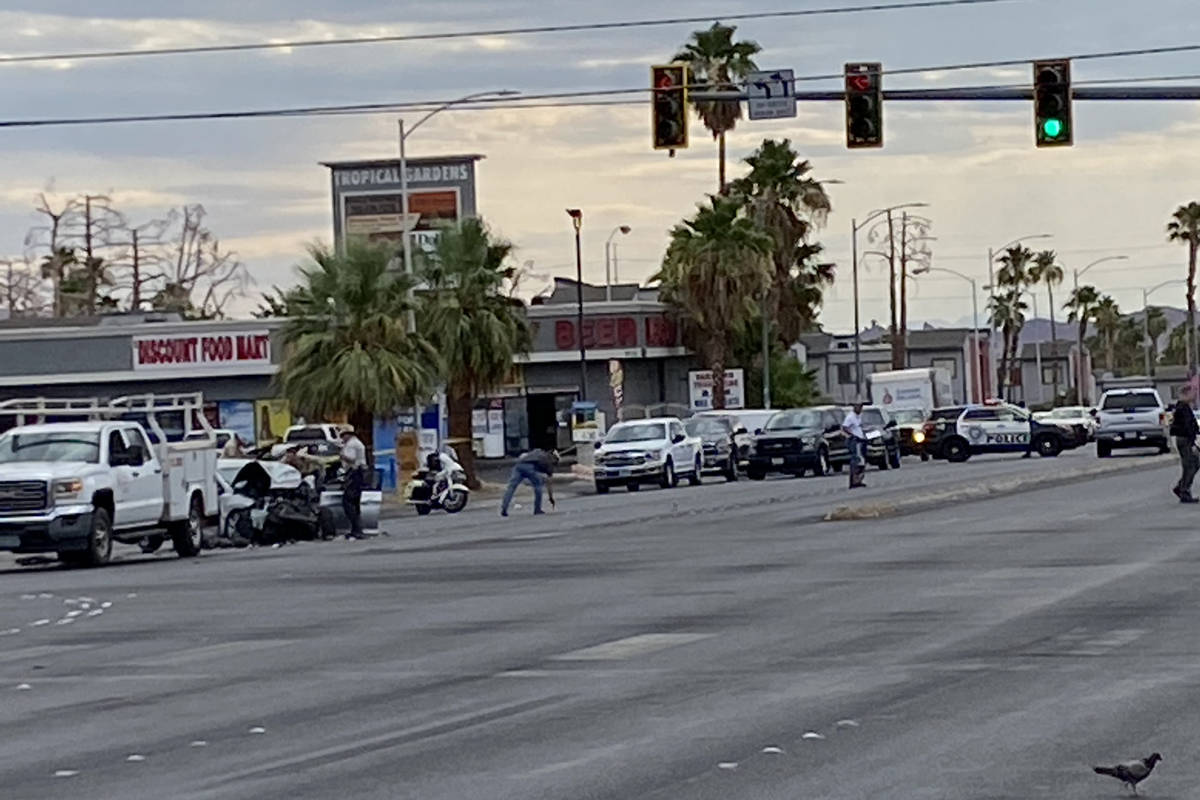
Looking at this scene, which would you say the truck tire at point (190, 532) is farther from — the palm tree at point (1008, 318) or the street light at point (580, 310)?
the palm tree at point (1008, 318)

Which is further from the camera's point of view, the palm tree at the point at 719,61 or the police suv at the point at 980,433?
the palm tree at the point at 719,61

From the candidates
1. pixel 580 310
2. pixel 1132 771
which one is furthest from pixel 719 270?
pixel 1132 771

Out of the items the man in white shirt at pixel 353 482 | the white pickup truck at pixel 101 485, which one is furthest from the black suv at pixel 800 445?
the white pickup truck at pixel 101 485

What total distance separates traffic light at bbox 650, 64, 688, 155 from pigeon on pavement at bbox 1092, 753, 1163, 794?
862 inches

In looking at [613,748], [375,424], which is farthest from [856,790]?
[375,424]

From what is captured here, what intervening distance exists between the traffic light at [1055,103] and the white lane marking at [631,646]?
15277mm

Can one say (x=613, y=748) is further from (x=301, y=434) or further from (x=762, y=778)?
(x=301, y=434)

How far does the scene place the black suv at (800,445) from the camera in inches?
2395

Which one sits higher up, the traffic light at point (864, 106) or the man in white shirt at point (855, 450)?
the traffic light at point (864, 106)

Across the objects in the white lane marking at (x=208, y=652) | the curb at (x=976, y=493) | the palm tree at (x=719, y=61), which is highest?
the palm tree at (x=719, y=61)

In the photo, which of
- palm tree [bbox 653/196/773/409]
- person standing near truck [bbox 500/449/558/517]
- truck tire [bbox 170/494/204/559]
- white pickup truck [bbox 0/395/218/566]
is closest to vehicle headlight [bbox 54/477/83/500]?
white pickup truck [bbox 0/395/218/566]

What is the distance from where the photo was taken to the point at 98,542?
3212 centimetres

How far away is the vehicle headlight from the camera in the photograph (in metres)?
31.5

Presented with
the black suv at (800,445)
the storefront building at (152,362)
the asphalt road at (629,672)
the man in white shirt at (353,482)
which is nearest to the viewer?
the asphalt road at (629,672)
